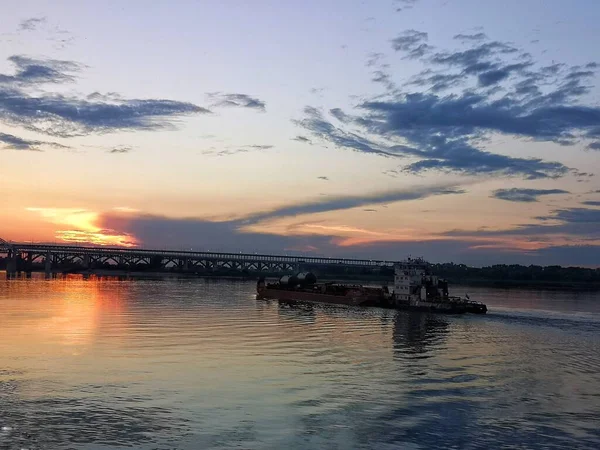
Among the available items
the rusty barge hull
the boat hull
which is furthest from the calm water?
the rusty barge hull

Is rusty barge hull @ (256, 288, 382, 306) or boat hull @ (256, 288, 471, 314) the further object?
rusty barge hull @ (256, 288, 382, 306)

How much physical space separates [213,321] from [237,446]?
4218 cm

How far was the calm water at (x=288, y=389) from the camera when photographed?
834 inches

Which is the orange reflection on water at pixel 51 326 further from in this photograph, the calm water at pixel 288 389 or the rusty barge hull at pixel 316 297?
the rusty barge hull at pixel 316 297

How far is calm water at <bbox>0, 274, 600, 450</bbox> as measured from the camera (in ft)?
69.5

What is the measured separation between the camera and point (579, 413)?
83.1 feet

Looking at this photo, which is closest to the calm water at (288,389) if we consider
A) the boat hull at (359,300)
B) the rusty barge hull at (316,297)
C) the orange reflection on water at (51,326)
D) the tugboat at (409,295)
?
the orange reflection on water at (51,326)

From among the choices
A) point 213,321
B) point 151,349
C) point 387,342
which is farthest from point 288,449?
point 213,321

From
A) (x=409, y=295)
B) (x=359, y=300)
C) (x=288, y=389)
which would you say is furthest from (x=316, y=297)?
(x=288, y=389)

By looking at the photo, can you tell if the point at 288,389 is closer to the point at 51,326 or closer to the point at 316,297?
the point at 51,326

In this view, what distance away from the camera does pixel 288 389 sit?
28.3m

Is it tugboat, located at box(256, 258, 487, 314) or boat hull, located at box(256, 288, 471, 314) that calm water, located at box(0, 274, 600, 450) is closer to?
boat hull, located at box(256, 288, 471, 314)

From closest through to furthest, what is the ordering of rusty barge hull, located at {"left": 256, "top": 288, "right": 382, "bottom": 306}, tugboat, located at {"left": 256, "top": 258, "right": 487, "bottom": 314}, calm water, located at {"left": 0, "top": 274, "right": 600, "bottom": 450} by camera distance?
calm water, located at {"left": 0, "top": 274, "right": 600, "bottom": 450} → tugboat, located at {"left": 256, "top": 258, "right": 487, "bottom": 314} → rusty barge hull, located at {"left": 256, "top": 288, "right": 382, "bottom": 306}

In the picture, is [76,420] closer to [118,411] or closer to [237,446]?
[118,411]
